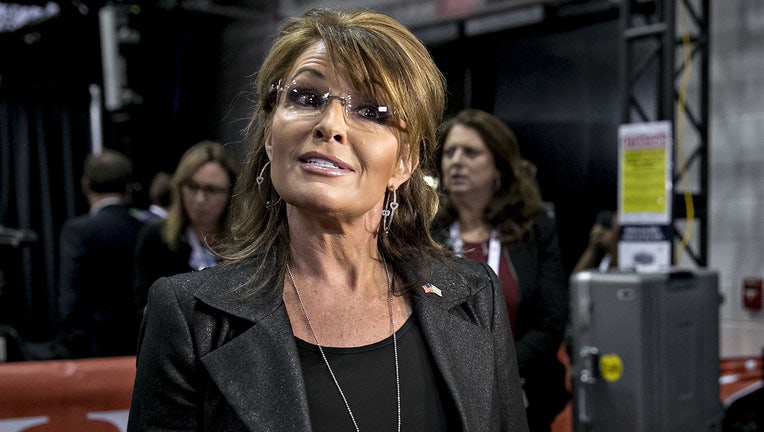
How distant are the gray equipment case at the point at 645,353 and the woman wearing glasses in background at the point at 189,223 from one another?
5.59 feet

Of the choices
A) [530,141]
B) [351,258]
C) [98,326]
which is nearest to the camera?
[351,258]

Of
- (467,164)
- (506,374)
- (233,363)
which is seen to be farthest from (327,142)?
(467,164)

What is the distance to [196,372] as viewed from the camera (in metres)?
1.31

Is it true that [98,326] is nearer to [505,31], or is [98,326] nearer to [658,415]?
[658,415]

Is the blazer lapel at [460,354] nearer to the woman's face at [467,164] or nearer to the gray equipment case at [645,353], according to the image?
the woman's face at [467,164]

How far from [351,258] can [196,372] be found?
0.35 meters

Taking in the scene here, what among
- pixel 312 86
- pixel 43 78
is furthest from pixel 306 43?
pixel 43 78

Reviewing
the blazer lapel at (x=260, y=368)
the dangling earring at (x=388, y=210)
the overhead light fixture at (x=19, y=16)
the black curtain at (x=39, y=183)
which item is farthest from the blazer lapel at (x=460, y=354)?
the black curtain at (x=39, y=183)

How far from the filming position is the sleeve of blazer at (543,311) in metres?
2.79

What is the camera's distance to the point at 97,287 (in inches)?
162

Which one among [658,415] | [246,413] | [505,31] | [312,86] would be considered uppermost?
[505,31]

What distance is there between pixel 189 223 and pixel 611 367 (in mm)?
2005

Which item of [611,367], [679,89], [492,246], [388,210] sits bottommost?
[611,367]

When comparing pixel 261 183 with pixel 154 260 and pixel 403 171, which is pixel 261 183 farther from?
pixel 154 260
